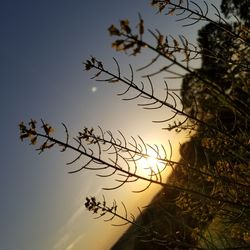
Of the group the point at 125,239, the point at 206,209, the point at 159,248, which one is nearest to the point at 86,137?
the point at 206,209

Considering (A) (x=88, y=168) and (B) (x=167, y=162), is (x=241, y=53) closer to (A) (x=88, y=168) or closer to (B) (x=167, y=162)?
(B) (x=167, y=162)

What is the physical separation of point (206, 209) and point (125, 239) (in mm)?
16001

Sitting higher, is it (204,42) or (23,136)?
(204,42)

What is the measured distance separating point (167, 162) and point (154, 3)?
1.43 meters

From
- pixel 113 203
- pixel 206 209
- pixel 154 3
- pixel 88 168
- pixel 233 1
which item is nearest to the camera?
pixel 88 168

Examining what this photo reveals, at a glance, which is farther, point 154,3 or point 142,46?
point 154,3

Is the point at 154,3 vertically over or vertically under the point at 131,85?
over

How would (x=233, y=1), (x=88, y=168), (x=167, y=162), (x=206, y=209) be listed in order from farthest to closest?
(x=233, y=1) < (x=206, y=209) < (x=167, y=162) < (x=88, y=168)

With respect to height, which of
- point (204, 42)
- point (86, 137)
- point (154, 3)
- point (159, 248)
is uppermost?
point (204, 42)

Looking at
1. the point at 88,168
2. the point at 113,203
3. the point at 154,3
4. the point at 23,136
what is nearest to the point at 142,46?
the point at 88,168

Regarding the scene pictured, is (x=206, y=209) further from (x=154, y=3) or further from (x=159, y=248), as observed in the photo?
(x=159, y=248)

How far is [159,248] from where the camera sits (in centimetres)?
1667

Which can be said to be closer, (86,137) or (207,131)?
(207,131)

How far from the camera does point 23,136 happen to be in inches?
120
